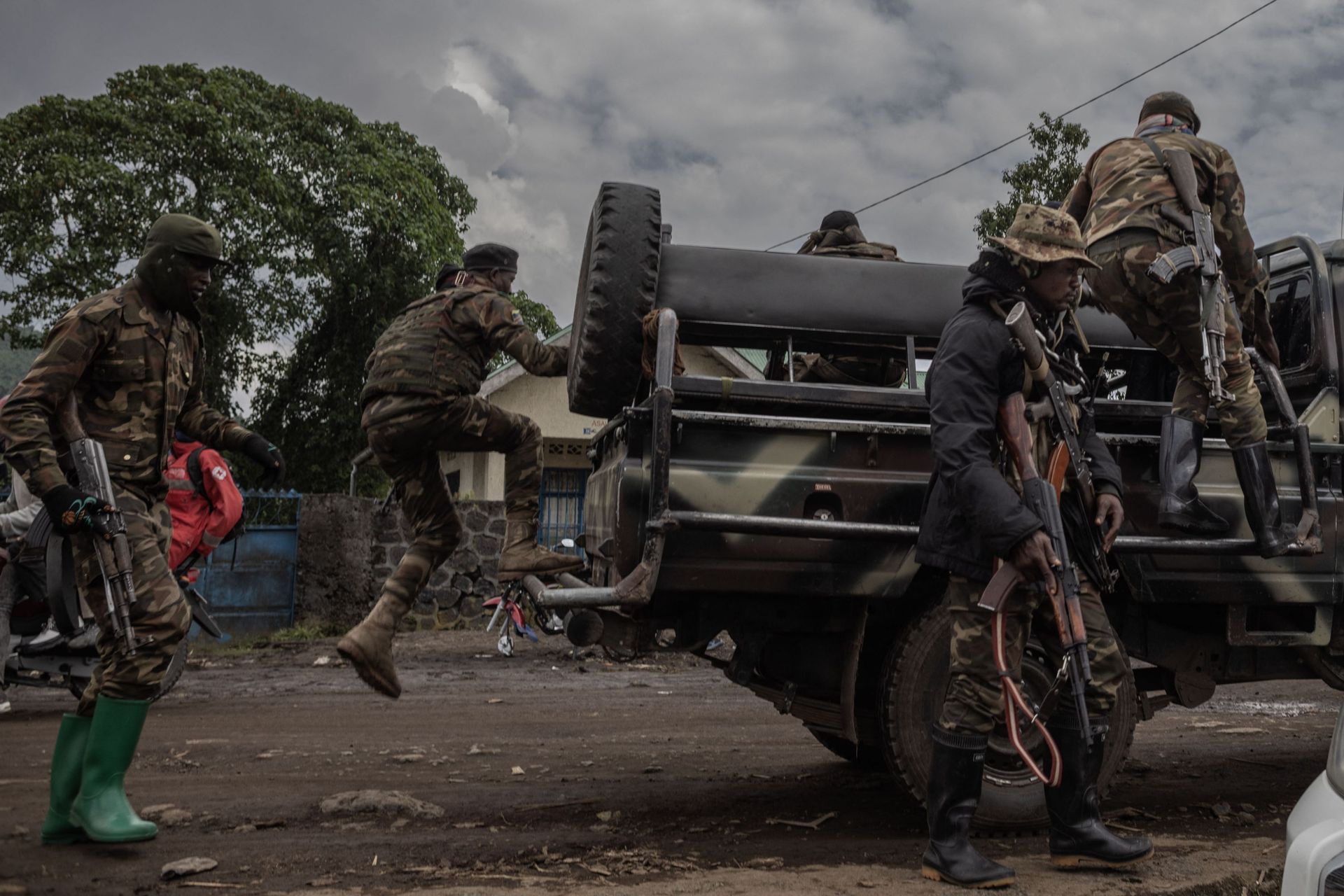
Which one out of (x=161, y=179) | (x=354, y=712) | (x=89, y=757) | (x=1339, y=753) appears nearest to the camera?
(x=1339, y=753)

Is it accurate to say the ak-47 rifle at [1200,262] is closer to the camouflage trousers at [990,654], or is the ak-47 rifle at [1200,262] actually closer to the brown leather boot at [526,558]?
the camouflage trousers at [990,654]

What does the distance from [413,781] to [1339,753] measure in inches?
161

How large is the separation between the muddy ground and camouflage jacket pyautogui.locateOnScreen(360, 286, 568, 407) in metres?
1.72

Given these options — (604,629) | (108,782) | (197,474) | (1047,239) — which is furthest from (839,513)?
(197,474)

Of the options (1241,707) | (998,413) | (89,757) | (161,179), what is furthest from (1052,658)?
(161,179)

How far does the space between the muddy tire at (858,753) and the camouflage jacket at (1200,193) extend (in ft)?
8.35

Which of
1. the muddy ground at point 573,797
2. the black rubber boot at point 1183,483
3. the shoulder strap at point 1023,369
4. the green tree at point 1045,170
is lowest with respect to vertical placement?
the muddy ground at point 573,797

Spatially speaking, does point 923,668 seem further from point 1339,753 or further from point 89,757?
point 89,757

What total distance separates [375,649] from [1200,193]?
378 centimetres

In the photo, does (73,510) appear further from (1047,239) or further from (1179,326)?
(1179,326)

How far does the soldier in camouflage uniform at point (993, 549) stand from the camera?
12.1 ft

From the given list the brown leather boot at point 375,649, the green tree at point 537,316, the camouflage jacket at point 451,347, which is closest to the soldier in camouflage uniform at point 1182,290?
the camouflage jacket at point 451,347

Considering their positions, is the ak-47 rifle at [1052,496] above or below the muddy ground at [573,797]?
above

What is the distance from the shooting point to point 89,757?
13.7ft
